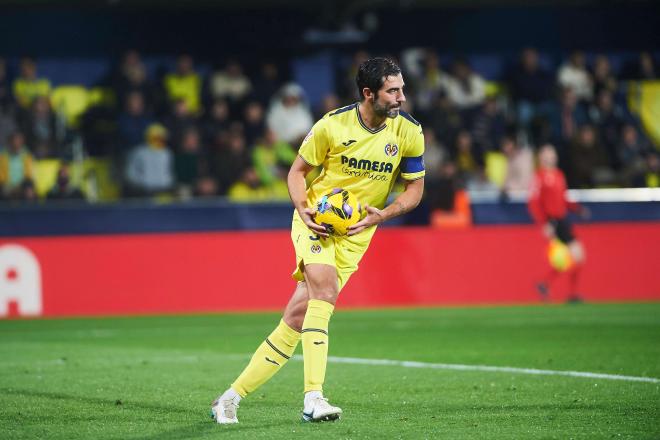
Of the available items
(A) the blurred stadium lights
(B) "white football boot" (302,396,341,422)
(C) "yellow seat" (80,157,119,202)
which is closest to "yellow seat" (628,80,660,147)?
(A) the blurred stadium lights

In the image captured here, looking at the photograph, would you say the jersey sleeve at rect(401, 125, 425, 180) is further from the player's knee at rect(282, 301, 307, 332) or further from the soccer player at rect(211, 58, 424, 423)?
the player's knee at rect(282, 301, 307, 332)

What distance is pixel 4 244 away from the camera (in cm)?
1716

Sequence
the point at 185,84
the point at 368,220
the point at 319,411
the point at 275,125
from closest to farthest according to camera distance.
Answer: the point at 319,411
the point at 368,220
the point at 275,125
the point at 185,84

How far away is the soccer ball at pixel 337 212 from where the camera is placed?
7305 mm

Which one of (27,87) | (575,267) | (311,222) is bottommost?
(575,267)

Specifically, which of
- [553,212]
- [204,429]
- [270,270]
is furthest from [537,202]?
[204,429]

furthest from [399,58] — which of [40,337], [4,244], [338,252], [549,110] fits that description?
[338,252]

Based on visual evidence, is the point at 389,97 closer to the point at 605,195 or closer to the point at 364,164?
the point at 364,164

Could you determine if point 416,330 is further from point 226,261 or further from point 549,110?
point 549,110

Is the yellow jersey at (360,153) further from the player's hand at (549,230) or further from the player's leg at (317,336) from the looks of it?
the player's hand at (549,230)

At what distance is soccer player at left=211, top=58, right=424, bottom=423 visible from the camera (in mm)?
7277

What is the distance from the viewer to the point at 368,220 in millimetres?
7422

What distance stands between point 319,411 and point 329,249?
97cm

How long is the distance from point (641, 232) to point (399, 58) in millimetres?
6799
